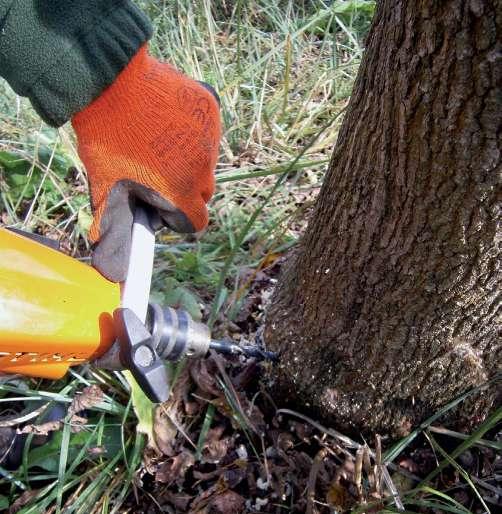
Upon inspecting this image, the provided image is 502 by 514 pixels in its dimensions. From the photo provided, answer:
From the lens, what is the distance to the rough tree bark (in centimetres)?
54

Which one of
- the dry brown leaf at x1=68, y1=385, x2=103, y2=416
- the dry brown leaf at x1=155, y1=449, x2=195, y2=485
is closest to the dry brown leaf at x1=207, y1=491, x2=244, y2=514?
the dry brown leaf at x1=155, y1=449, x2=195, y2=485

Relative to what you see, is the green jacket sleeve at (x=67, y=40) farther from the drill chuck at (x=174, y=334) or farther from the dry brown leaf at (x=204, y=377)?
the dry brown leaf at (x=204, y=377)

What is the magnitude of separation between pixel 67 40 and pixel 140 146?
0.21 m

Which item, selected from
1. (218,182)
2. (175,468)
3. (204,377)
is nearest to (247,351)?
(204,377)

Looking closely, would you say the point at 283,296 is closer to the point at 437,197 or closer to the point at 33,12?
the point at 437,197

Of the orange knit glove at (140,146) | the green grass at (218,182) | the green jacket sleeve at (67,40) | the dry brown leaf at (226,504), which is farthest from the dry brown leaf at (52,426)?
the green jacket sleeve at (67,40)

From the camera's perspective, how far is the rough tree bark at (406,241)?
1.79 feet

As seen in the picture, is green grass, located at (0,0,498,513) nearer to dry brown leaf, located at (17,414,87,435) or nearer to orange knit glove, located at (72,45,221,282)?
dry brown leaf, located at (17,414,87,435)

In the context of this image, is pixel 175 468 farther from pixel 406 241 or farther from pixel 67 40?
pixel 67 40

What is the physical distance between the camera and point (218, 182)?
151 cm

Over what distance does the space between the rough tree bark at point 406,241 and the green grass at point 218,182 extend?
0.15m

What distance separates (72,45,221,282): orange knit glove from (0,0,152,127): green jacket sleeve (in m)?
0.05

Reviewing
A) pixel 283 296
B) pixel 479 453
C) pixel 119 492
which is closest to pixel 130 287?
pixel 283 296

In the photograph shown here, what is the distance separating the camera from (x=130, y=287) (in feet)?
2.93
